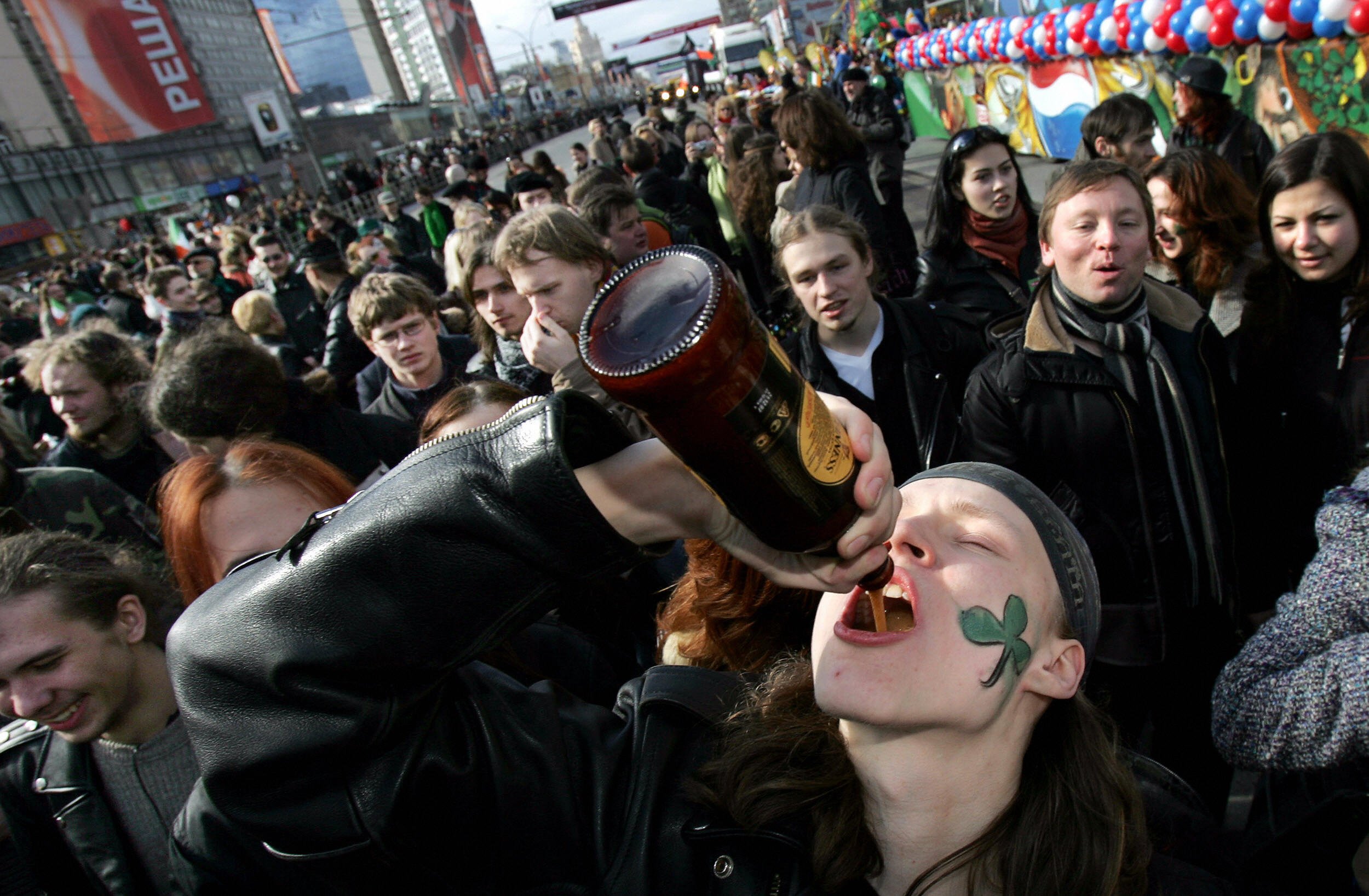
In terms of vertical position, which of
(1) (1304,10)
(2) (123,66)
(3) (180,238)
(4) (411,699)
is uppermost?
(2) (123,66)

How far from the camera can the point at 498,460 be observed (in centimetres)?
112

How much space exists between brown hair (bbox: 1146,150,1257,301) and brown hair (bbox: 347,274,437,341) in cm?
363

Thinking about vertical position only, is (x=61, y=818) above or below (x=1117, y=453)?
above

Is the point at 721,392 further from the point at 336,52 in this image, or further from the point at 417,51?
the point at 417,51

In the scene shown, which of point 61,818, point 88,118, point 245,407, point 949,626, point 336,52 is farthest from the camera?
point 336,52

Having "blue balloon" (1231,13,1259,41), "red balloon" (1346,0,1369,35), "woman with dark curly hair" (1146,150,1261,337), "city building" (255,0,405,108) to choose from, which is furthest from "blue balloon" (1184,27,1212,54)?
"city building" (255,0,405,108)

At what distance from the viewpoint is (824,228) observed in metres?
2.96

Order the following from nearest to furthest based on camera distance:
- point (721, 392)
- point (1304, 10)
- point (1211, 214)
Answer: point (721, 392)
point (1211, 214)
point (1304, 10)

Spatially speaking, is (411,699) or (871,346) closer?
(411,699)

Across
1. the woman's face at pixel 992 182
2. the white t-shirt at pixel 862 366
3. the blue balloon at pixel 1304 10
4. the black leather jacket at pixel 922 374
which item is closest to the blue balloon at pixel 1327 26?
the blue balloon at pixel 1304 10

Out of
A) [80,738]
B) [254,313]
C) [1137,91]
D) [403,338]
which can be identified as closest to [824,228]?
[403,338]

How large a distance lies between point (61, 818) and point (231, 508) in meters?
0.83

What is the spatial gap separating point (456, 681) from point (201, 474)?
1.04 meters

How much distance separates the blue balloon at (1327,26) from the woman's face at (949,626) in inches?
274
